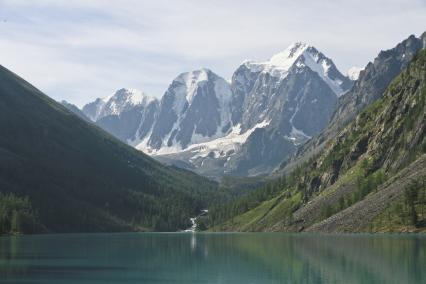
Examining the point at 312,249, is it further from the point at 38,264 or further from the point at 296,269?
the point at 38,264

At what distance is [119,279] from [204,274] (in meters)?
14.6

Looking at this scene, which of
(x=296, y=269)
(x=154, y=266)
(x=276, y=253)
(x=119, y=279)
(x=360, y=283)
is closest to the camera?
(x=360, y=283)

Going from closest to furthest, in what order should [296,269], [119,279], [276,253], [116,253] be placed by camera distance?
[119,279] → [296,269] → [276,253] → [116,253]

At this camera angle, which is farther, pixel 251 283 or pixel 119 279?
pixel 119 279

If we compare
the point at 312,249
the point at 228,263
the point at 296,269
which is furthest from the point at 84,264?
the point at 312,249

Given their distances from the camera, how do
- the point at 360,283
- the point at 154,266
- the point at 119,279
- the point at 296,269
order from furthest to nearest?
the point at 154,266, the point at 296,269, the point at 119,279, the point at 360,283

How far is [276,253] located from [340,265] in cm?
3870

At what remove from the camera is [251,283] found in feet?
318

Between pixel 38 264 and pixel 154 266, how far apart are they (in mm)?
22656

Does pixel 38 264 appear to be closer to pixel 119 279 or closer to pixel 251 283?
pixel 119 279

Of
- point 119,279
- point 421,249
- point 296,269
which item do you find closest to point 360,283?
point 296,269

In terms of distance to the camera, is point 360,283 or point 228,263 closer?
point 360,283

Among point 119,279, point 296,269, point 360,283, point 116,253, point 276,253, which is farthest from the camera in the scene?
point 116,253

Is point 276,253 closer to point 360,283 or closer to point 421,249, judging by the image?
point 421,249
